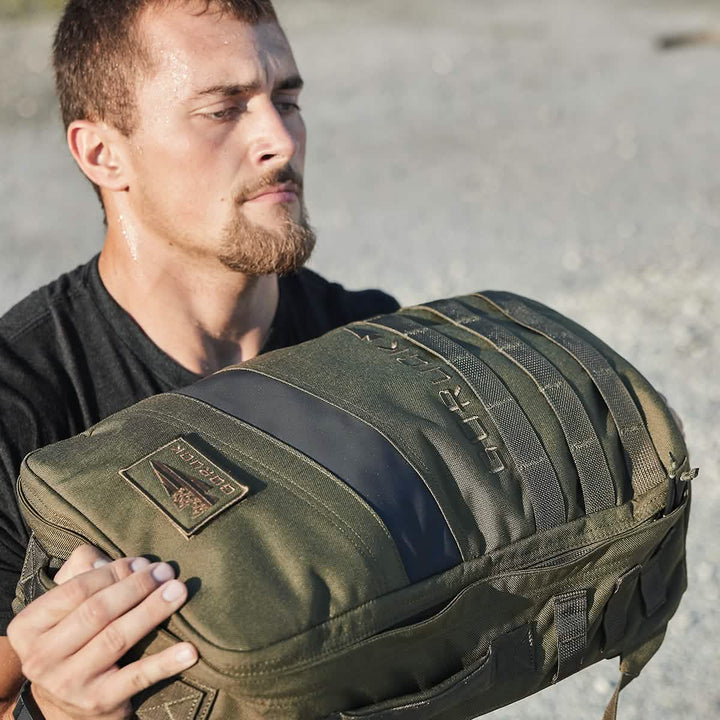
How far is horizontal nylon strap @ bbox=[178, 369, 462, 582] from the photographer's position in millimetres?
1861

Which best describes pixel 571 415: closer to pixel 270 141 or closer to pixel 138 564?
pixel 138 564

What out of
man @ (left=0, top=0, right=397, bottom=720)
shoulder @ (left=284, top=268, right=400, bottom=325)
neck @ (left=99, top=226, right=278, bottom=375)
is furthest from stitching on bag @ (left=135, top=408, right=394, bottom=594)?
shoulder @ (left=284, top=268, right=400, bottom=325)

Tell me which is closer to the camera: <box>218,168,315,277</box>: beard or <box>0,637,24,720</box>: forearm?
<box>0,637,24,720</box>: forearm

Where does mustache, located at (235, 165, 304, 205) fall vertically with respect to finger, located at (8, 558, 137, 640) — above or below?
above

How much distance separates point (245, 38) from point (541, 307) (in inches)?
35.3

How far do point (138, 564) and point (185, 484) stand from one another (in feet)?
0.53

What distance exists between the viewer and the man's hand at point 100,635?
5.49 feet

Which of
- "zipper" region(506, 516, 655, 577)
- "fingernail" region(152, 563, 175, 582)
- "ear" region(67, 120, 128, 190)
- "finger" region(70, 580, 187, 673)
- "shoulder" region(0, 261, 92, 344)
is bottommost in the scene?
"zipper" region(506, 516, 655, 577)

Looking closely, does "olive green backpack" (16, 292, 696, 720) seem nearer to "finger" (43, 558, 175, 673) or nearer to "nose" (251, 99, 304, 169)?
"finger" (43, 558, 175, 673)

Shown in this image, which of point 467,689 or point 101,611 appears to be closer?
point 101,611

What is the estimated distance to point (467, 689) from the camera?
1.91m

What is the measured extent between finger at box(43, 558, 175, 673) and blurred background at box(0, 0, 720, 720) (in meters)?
2.49

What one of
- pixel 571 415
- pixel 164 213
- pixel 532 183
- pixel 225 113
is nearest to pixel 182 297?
pixel 164 213

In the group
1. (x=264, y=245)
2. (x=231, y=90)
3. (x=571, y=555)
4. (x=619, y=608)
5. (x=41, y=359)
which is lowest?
Answer: (x=619, y=608)
